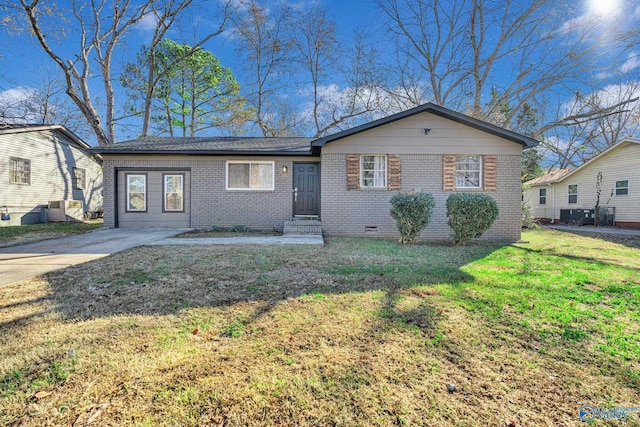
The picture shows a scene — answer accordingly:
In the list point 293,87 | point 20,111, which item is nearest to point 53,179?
point 20,111

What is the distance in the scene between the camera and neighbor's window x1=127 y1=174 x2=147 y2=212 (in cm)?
1028

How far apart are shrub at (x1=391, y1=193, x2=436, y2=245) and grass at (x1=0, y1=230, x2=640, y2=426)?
300cm

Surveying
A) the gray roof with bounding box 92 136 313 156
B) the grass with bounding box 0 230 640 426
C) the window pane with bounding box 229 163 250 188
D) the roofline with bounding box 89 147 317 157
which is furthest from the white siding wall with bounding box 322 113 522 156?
the grass with bounding box 0 230 640 426

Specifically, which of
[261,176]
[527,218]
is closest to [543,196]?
[527,218]

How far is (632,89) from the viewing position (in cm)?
1648

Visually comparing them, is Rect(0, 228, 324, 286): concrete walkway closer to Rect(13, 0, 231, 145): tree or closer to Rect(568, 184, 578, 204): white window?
Rect(13, 0, 231, 145): tree

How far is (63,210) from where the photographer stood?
45.3 ft

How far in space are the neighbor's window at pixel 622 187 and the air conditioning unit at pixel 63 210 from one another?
27853mm

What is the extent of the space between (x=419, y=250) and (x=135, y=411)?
6206mm

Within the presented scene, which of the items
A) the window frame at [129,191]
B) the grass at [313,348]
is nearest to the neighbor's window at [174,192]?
the window frame at [129,191]

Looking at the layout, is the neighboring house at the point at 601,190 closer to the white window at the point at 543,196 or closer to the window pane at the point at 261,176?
the white window at the point at 543,196

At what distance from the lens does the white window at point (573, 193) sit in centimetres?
1698

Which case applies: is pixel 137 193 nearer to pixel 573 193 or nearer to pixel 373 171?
pixel 373 171

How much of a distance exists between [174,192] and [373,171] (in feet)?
23.5
